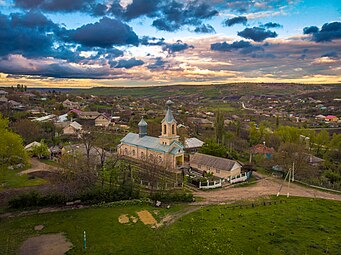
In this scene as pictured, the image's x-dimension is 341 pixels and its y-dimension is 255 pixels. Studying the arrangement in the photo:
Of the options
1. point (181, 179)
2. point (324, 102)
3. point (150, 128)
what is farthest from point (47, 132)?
point (324, 102)

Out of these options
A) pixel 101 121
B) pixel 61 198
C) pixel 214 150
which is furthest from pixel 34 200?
pixel 101 121

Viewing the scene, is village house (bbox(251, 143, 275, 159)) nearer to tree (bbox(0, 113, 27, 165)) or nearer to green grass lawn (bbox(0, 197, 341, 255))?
green grass lawn (bbox(0, 197, 341, 255))

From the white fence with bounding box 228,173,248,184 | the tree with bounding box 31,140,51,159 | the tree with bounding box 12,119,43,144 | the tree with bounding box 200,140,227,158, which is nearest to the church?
the tree with bounding box 200,140,227,158

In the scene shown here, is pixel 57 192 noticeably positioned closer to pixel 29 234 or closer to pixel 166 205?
pixel 29 234

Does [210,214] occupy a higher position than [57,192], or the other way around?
[57,192]

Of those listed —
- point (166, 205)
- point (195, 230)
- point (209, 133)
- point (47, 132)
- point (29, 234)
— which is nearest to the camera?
point (29, 234)

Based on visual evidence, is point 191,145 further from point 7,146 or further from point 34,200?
point 7,146
